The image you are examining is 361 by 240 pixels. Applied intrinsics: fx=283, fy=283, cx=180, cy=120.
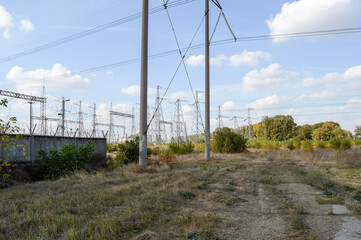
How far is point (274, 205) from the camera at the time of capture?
5.70 metres

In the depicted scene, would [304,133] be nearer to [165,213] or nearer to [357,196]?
[357,196]

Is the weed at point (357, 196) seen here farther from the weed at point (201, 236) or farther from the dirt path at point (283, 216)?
the weed at point (201, 236)

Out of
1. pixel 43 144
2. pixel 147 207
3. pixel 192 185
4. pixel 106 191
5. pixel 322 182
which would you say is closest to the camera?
pixel 147 207

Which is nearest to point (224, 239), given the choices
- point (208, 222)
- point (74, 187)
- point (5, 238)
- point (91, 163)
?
point (208, 222)

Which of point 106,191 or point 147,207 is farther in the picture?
point 106,191

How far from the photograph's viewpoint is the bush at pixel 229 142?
75.3 feet

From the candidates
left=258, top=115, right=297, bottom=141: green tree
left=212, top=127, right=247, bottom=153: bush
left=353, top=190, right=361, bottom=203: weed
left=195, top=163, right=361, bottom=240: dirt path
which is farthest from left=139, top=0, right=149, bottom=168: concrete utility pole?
left=258, top=115, right=297, bottom=141: green tree

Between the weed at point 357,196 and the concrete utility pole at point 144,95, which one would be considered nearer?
the weed at point 357,196

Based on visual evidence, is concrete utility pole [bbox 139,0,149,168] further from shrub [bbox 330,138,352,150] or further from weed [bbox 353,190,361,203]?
Result: shrub [bbox 330,138,352,150]

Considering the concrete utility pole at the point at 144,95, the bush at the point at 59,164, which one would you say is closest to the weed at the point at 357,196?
the concrete utility pole at the point at 144,95

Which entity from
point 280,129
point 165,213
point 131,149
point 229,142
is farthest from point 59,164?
point 280,129

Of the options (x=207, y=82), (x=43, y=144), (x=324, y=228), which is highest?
(x=207, y=82)

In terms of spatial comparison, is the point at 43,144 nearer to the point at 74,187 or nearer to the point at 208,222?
the point at 74,187

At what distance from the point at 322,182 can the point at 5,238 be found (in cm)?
840
